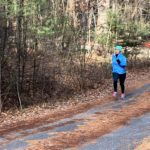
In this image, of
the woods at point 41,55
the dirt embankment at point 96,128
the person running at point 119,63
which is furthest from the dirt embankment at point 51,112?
the dirt embankment at point 96,128

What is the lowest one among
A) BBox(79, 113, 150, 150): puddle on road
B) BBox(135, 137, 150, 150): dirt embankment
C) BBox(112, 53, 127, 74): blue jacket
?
BBox(79, 113, 150, 150): puddle on road

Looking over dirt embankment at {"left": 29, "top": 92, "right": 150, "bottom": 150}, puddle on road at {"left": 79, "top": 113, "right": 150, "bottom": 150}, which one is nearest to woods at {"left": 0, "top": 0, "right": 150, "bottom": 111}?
dirt embankment at {"left": 29, "top": 92, "right": 150, "bottom": 150}

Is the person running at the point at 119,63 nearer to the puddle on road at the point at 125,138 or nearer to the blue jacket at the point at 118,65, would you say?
the blue jacket at the point at 118,65

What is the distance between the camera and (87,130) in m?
10.8

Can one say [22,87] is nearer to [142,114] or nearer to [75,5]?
[142,114]

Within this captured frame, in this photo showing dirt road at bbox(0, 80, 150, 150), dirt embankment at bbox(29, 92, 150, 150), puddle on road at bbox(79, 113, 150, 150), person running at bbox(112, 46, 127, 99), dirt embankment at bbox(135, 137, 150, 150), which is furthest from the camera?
person running at bbox(112, 46, 127, 99)

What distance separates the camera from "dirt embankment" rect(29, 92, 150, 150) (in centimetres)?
939

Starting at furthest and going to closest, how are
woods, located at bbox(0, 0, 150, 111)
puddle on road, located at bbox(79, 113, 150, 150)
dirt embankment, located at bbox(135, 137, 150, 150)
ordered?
woods, located at bbox(0, 0, 150, 111)
puddle on road, located at bbox(79, 113, 150, 150)
dirt embankment, located at bbox(135, 137, 150, 150)

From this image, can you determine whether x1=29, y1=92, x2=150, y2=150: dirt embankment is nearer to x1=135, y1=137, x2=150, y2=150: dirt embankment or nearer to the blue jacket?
x1=135, y1=137, x2=150, y2=150: dirt embankment

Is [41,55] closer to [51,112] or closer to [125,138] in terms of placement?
[51,112]

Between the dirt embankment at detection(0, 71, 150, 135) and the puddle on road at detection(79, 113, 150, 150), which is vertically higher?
the puddle on road at detection(79, 113, 150, 150)

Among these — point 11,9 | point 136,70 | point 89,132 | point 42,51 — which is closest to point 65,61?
point 42,51

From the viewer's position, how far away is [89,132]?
1050 centimetres

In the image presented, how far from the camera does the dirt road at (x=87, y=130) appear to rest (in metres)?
9.29
